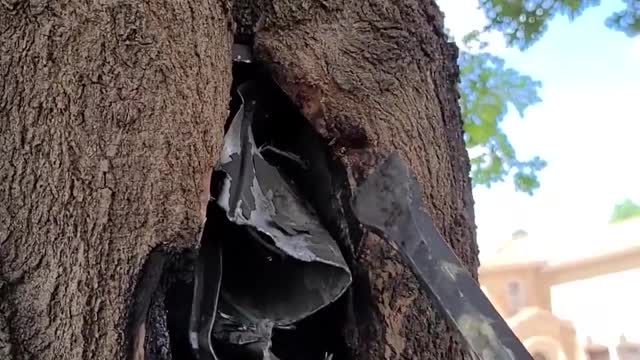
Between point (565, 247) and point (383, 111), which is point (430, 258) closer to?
point (383, 111)

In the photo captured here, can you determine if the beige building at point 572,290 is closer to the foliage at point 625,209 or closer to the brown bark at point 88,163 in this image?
the foliage at point 625,209

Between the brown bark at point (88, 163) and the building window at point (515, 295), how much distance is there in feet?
13.2

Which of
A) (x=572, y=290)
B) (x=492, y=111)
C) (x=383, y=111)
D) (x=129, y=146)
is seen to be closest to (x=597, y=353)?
(x=572, y=290)

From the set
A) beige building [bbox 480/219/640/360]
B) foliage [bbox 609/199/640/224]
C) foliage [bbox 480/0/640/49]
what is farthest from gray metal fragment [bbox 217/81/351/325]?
foliage [bbox 609/199/640/224]

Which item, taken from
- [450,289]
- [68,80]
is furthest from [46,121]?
[450,289]

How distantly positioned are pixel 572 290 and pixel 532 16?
2.65 m

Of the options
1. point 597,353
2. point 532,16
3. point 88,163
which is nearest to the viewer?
point 88,163

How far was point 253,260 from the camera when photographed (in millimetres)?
586

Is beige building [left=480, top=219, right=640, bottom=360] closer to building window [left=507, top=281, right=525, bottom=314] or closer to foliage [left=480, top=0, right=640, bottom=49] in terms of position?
building window [left=507, top=281, right=525, bottom=314]

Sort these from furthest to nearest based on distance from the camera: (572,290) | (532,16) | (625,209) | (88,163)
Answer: (625,209), (572,290), (532,16), (88,163)

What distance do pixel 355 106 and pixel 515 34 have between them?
1730 mm

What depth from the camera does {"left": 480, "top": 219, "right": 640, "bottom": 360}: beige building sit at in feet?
13.2

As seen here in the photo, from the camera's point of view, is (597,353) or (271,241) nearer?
(271,241)

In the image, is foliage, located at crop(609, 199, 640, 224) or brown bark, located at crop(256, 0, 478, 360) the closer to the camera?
brown bark, located at crop(256, 0, 478, 360)
